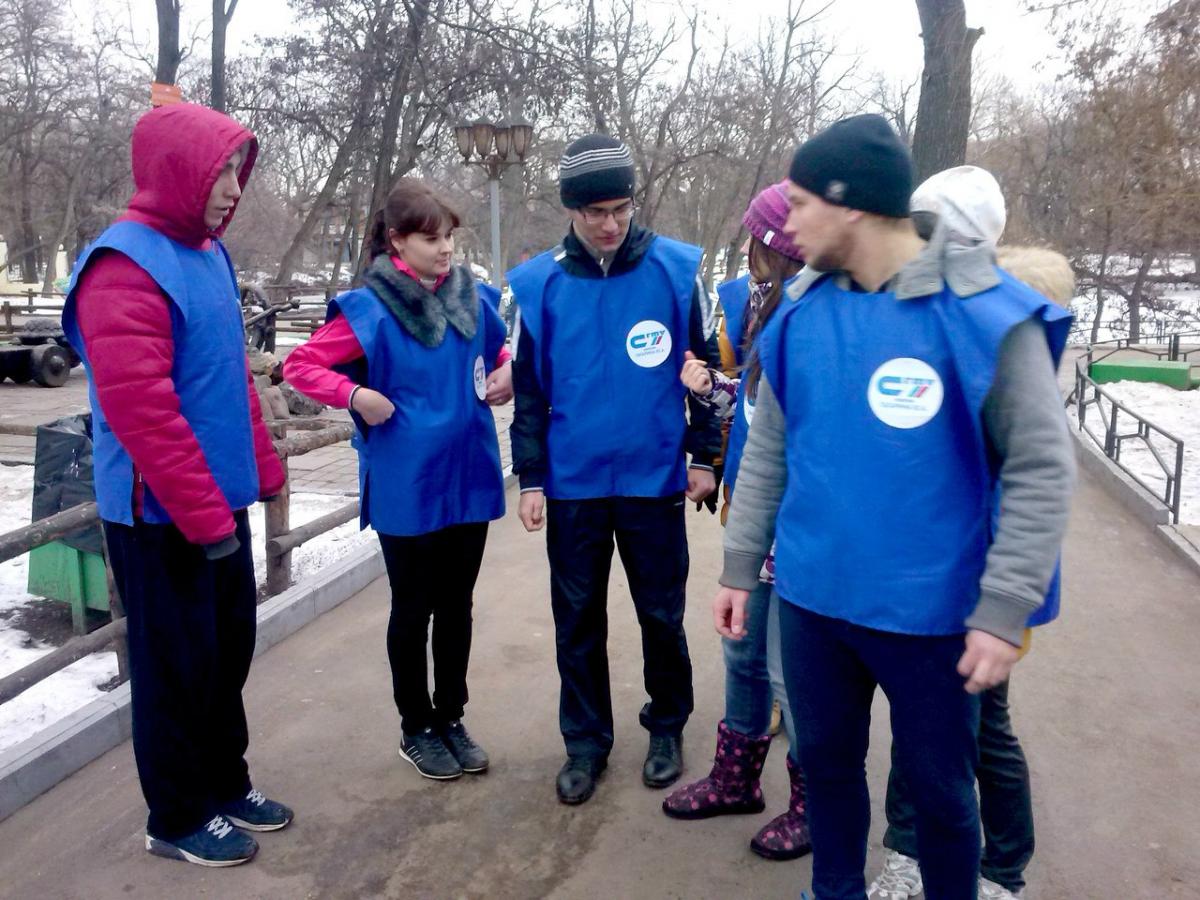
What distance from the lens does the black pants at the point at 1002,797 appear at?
93.5 inches

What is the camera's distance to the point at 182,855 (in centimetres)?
276

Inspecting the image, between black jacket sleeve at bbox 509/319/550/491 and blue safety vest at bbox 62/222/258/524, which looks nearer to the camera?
blue safety vest at bbox 62/222/258/524

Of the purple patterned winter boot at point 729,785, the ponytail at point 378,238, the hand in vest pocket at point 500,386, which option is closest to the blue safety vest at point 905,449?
the purple patterned winter boot at point 729,785

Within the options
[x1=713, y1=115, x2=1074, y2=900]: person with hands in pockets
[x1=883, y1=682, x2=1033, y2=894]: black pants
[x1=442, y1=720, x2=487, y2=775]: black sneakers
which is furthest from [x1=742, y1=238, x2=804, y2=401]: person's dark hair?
[x1=442, y1=720, x2=487, y2=775]: black sneakers

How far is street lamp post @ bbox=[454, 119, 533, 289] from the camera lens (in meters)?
11.4

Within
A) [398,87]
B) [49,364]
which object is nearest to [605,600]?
[398,87]

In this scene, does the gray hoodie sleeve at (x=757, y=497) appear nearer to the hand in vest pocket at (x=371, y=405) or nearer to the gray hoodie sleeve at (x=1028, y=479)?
the gray hoodie sleeve at (x=1028, y=479)

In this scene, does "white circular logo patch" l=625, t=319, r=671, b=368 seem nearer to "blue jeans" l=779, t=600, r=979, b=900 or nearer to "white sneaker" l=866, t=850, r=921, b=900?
"blue jeans" l=779, t=600, r=979, b=900

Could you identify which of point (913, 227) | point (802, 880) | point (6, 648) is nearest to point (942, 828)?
point (802, 880)

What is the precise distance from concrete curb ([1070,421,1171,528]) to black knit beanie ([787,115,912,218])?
401 centimetres

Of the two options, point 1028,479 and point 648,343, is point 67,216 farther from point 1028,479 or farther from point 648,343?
point 1028,479

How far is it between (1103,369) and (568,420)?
13023mm

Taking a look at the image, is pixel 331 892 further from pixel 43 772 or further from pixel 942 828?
pixel 942 828

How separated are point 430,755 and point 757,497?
1612 millimetres
